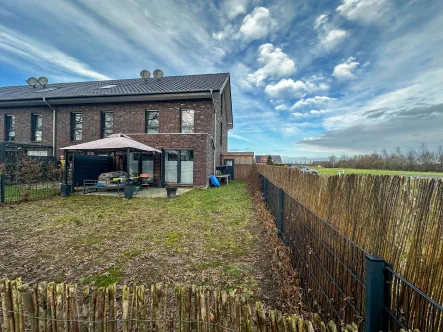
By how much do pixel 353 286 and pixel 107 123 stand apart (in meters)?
15.4

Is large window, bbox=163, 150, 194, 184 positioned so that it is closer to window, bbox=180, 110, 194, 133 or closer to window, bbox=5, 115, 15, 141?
window, bbox=180, 110, 194, 133

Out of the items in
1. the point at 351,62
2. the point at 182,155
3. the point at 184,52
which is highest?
the point at 184,52

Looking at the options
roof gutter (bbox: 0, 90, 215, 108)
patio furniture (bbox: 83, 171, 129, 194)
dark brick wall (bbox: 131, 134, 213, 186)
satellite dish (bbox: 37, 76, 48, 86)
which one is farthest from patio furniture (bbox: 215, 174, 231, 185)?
satellite dish (bbox: 37, 76, 48, 86)

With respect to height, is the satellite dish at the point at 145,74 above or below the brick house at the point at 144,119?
above

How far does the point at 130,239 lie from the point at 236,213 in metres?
3.17

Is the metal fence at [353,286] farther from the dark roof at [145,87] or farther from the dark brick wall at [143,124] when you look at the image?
the dark roof at [145,87]

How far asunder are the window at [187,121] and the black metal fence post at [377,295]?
12.0m

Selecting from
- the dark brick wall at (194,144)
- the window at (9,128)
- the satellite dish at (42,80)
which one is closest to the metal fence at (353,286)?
the dark brick wall at (194,144)

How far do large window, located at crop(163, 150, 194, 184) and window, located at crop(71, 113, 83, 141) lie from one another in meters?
6.98

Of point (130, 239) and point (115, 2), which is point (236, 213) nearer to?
point (130, 239)

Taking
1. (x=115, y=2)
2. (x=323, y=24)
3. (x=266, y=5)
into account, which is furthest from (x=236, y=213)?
(x=115, y=2)

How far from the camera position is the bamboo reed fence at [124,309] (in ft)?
4.13

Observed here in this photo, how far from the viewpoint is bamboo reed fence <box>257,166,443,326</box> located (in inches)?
39.0

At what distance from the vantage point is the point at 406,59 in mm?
6051
